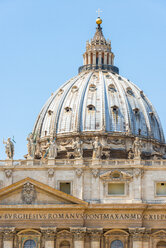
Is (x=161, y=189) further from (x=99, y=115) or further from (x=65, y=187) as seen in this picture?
(x=99, y=115)

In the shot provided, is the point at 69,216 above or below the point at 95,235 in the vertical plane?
above

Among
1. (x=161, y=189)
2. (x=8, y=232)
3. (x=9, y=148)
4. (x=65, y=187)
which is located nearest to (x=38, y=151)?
(x=9, y=148)

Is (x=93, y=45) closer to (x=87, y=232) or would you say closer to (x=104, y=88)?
(x=104, y=88)

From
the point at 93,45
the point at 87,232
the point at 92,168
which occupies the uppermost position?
the point at 93,45

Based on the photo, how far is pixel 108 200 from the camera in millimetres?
85500

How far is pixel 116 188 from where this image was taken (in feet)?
283

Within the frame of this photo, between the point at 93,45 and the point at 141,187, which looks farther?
the point at 93,45

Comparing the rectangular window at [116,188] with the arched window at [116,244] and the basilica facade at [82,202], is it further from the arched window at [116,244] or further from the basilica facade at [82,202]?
the arched window at [116,244]

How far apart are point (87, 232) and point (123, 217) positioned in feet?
12.2

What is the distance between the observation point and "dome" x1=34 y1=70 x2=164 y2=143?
120m

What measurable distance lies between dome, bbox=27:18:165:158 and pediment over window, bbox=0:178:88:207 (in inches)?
1026

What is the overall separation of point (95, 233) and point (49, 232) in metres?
4.38

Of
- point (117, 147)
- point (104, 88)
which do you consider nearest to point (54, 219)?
point (117, 147)

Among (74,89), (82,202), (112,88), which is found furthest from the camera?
(74,89)
